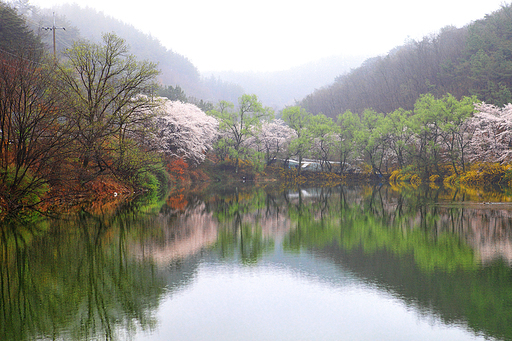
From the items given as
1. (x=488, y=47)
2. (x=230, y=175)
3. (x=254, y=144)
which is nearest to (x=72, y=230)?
(x=230, y=175)

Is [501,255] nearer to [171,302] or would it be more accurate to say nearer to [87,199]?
[171,302]

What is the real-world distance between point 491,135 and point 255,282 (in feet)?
115

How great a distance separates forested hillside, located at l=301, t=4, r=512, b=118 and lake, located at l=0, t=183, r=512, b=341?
37.8 meters

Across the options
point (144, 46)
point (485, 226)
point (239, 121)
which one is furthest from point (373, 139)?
point (144, 46)

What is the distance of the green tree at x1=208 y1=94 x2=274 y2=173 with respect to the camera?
49594mm

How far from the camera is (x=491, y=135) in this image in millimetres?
35500

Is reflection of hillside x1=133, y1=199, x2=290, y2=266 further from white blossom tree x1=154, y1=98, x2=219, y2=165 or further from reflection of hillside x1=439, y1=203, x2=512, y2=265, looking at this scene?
white blossom tree x1=154, y1=98, x2=219, y2=165

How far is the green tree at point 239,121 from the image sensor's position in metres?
49.6

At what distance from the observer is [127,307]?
5.40m

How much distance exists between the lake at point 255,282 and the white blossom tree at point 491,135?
82.4 feet

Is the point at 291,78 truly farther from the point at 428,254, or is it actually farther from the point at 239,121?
the point at 428,254

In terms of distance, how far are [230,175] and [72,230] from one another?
4015 centimetres

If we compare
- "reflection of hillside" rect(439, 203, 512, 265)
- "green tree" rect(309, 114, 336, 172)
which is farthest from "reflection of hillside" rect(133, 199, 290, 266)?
"green tree" rect(309, 114, 336, 172)

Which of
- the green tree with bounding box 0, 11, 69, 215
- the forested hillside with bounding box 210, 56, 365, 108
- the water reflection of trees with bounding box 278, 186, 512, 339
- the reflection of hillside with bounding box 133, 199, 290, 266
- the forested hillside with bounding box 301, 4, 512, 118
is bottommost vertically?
the water reflection of trees with bounding box 278, 186, 512, 339
